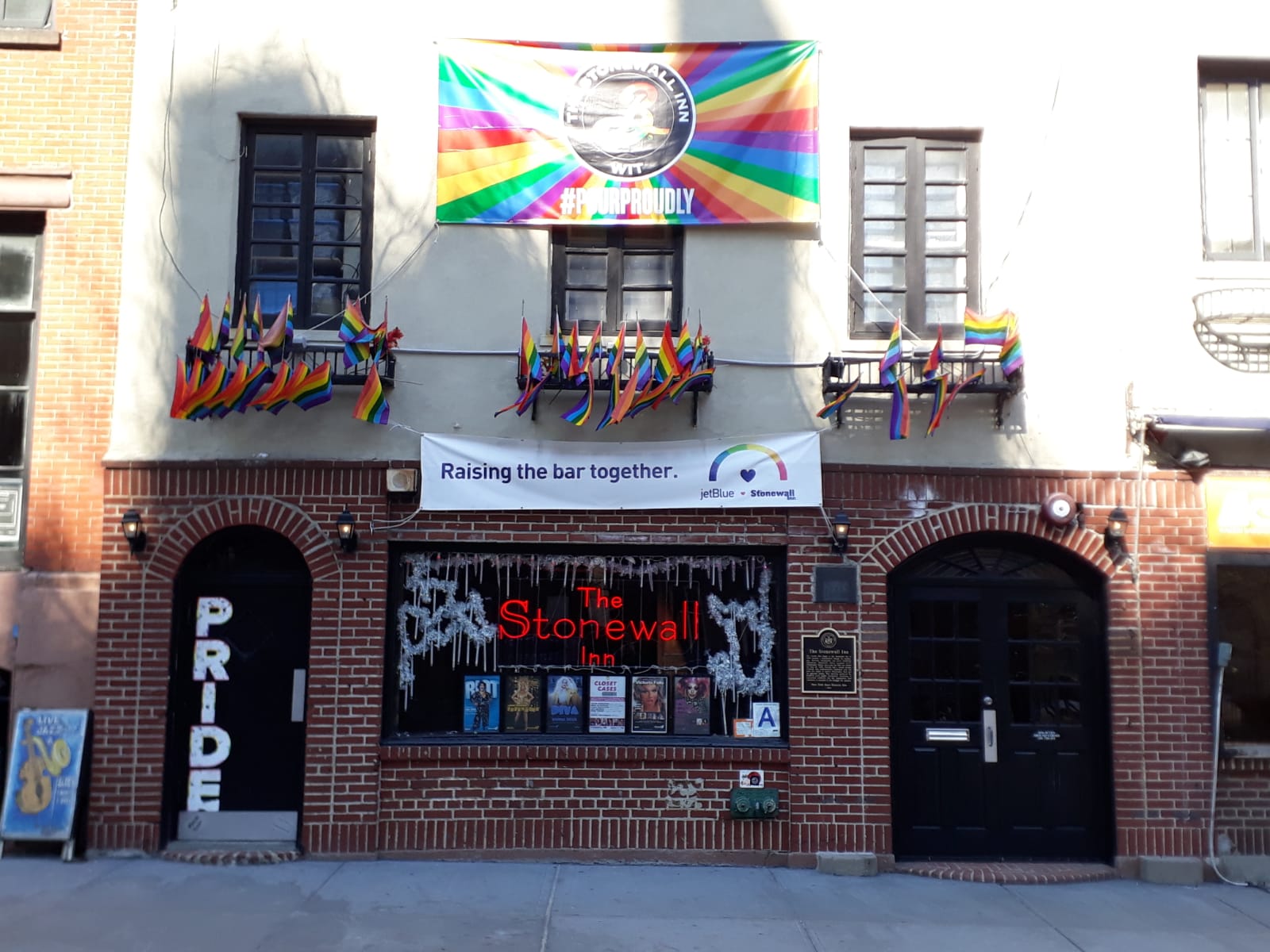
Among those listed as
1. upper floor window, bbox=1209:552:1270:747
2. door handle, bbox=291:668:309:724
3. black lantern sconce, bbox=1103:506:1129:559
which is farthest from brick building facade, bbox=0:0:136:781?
upper floor window, bbox=1209:552:1270:747

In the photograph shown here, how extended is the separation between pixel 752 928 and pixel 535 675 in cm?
275

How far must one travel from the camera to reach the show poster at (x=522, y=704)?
8.74 m

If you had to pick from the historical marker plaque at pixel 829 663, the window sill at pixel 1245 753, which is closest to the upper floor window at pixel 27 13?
the historical marker plaque at pixel 829 663

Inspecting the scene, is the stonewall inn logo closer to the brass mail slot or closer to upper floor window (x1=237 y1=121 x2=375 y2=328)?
upper floor window (x1=237 y1=121 x2=375 y2=328)

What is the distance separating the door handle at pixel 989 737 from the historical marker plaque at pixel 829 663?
115 centimetres

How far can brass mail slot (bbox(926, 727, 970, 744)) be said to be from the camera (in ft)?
28.4

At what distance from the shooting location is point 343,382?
851cm

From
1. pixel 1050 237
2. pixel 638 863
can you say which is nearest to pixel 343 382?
pixel 638 863

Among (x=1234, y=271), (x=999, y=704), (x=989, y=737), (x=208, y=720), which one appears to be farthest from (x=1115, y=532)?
(x=208, y=720)

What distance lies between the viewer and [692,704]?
8.79 meters

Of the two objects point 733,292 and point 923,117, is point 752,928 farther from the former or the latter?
point 923,117

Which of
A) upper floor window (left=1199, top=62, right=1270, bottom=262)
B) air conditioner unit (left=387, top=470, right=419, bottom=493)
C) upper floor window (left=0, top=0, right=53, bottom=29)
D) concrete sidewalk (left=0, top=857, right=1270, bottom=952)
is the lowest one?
concrete sidewalk (left=0, top=857, right=1270, bottom=952)

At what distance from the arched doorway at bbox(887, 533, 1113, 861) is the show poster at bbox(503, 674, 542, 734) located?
9.57 feet

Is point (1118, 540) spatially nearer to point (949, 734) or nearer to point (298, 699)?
point (949, 734)
